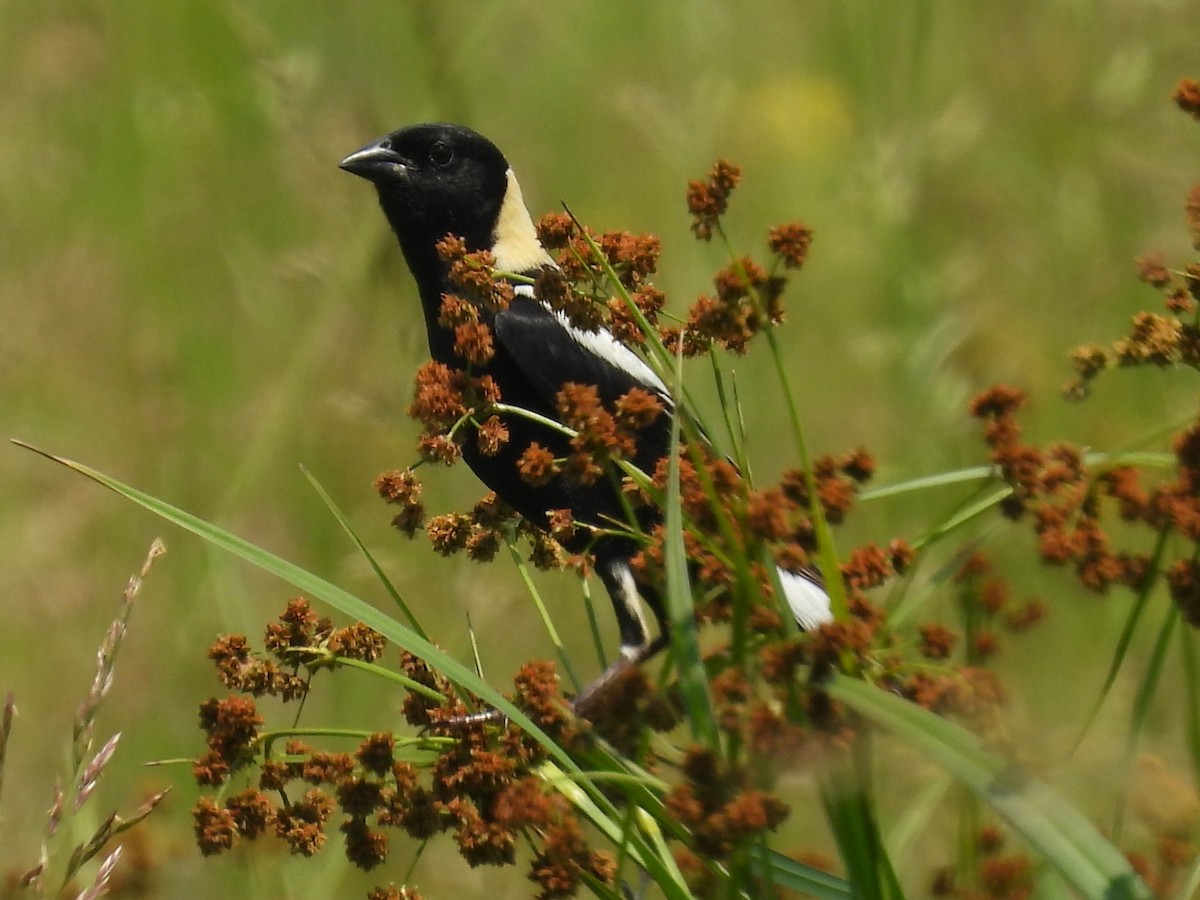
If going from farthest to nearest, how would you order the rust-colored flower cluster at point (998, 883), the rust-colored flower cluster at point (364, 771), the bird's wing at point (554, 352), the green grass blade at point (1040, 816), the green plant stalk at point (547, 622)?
Result: the bird's wing at point (554, 352)
the green plant stalk at point (547, 622)
the rust-colored flower cluster at point (364, 771)
the rust-colored flower cluster at point (998, 883)
the green grass blade at point (1040, 816)

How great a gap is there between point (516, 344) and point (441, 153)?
609 mm

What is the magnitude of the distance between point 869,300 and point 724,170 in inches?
114

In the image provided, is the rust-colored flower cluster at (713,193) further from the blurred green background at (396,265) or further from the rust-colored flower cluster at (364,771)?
the blurred green background at (396,265)

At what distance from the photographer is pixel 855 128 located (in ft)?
14.8

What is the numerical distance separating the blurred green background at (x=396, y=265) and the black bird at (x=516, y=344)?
9 cm

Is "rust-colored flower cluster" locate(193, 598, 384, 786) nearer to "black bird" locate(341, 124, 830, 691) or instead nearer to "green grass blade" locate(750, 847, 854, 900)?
"green grass blade" locate(750, 847, 854, 900)

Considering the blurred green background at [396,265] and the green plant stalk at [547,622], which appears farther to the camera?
the blurred green background at [396,265]

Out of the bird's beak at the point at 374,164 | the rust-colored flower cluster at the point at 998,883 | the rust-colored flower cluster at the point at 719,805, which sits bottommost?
the rust-colored flower cluster at the point at 719,805

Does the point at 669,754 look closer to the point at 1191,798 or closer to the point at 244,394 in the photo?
the point at 1191,798

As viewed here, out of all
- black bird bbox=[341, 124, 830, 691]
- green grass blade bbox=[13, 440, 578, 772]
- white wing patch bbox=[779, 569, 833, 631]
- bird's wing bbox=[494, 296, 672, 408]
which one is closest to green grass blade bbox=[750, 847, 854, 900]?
green grass blade bbox=[13, 440, 578, 772]

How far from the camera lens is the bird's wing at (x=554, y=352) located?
9.29ft

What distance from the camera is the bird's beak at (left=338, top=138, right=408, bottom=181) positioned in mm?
3203

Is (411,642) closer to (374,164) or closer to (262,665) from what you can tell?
(262,665)

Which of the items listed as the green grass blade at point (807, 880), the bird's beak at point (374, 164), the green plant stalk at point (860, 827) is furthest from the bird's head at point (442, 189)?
the green plant stalk at point (860, 827)
